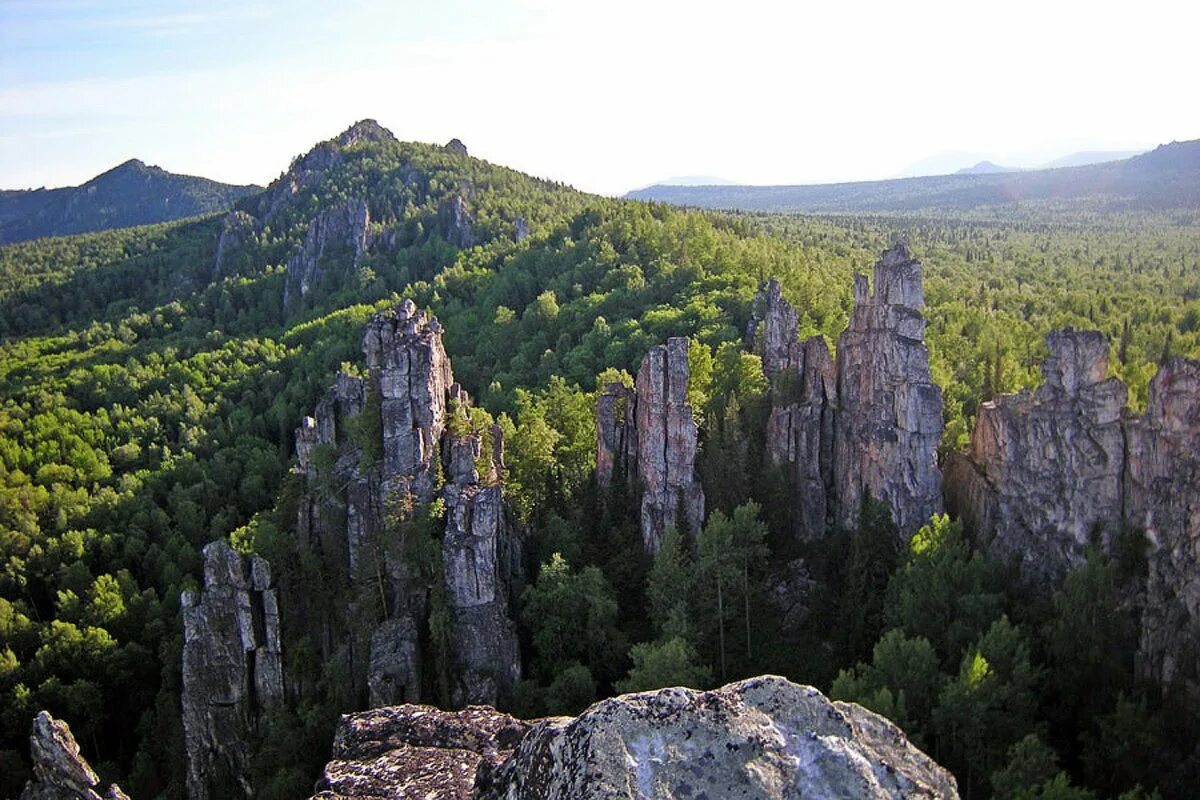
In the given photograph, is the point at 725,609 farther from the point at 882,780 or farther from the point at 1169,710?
the point at 882,780

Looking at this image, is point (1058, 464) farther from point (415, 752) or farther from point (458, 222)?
point (458, 222)

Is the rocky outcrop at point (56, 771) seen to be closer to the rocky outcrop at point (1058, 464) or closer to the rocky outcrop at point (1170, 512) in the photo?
the rocky outcrop at point (1170, 512)

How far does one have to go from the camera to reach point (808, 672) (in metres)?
39.2

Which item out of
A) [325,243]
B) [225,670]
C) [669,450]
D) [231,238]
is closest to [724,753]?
[669,450]

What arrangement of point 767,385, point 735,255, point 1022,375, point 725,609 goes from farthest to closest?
point 735,255 → point 1022,375 → point 767,385 → point 725,609

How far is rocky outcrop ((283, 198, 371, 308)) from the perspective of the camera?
141125 mm

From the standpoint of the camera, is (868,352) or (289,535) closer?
(868,352)

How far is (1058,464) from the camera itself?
3753cm

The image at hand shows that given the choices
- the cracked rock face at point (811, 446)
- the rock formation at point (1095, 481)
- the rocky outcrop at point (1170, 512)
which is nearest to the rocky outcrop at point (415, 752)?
the rocky outcrop at point (1170, 512)

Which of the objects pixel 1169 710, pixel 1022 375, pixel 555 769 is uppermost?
pixel 555 769

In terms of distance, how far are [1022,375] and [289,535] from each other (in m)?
49.8

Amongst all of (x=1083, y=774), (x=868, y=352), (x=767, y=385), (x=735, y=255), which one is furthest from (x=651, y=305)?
(x=1083, y=774)

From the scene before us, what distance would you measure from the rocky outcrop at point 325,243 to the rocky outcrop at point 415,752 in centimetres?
12791

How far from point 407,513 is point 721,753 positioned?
33.2 metres
